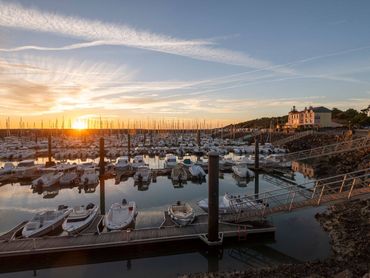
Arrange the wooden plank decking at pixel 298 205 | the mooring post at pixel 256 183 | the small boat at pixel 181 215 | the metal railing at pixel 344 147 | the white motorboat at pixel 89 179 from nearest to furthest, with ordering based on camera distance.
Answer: the wooden plank decking at pixel 298 205
the small boat at pixel 181 215
the metal railing at pixel 344 147
the mooring post at pixel 256 183
the white motorboat at pixel 89 179

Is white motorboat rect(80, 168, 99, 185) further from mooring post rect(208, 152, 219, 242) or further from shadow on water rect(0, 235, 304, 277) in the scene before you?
mooring post rect(208, 152, 219, 242)

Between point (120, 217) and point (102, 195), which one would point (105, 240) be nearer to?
point (120, 217)

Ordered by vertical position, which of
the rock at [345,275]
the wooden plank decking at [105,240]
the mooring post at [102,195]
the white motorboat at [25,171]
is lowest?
the mooring post at [102,195]

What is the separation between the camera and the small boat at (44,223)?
587 inches

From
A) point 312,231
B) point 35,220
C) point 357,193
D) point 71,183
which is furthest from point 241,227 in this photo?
point 71,183

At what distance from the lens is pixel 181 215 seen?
16391 mm

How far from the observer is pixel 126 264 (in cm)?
1286

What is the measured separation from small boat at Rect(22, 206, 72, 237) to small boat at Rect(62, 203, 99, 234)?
827 mm

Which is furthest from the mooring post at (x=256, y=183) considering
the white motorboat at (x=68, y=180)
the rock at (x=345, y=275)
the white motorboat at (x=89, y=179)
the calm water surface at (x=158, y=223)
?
the white motorboat at (x=68, y=180)

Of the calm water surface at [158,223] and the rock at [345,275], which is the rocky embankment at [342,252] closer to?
the rock at [345,275]

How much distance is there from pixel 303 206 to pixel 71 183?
25.6 meters

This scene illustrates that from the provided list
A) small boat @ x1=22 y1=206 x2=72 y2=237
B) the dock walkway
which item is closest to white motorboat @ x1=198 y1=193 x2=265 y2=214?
the dock walkway

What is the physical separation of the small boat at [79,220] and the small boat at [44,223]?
827mm

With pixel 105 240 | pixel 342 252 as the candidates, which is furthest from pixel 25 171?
pixel 342 252
